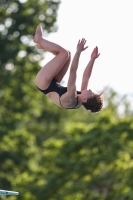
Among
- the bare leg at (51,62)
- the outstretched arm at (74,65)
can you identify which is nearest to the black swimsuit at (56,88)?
the bare leg at (51,62)

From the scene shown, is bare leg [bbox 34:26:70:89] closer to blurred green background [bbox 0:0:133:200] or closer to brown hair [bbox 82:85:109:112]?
brown hair [bbox 82:85:109:112]

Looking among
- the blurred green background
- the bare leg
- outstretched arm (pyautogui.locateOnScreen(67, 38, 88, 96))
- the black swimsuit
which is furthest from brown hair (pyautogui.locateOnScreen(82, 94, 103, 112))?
the blurred green background

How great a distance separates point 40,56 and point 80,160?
8770 mm

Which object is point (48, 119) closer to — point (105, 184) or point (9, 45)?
point (9, 45)

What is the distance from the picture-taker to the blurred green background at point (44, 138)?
24.1 metres

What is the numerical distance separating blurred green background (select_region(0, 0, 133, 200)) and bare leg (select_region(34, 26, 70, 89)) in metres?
12.0

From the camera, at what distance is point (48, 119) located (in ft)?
141

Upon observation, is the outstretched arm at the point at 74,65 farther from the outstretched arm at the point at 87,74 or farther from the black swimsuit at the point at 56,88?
the outstretched arm at the point at 87,74

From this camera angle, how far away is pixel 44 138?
1719 inches

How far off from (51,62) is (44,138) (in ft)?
111

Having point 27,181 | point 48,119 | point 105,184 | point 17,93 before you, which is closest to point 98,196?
point 105,184

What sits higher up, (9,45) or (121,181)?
(9,45)

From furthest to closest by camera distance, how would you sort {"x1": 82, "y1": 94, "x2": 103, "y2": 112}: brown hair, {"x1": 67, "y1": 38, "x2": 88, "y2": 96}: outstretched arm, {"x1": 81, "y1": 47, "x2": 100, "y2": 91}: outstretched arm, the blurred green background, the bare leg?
the blurred green background < {"x1": 81, "y1": 47, "x2": 100, "y2": 91}: outstretched arm < {"x1": 82, "y1": 94, "x2": 103, "y2": 112}: brown hair < the bare leg < {"x1": 67, "y1": 38, "x2": 88, "y2": 96}: outstretched arm

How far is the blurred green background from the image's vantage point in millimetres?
24109
